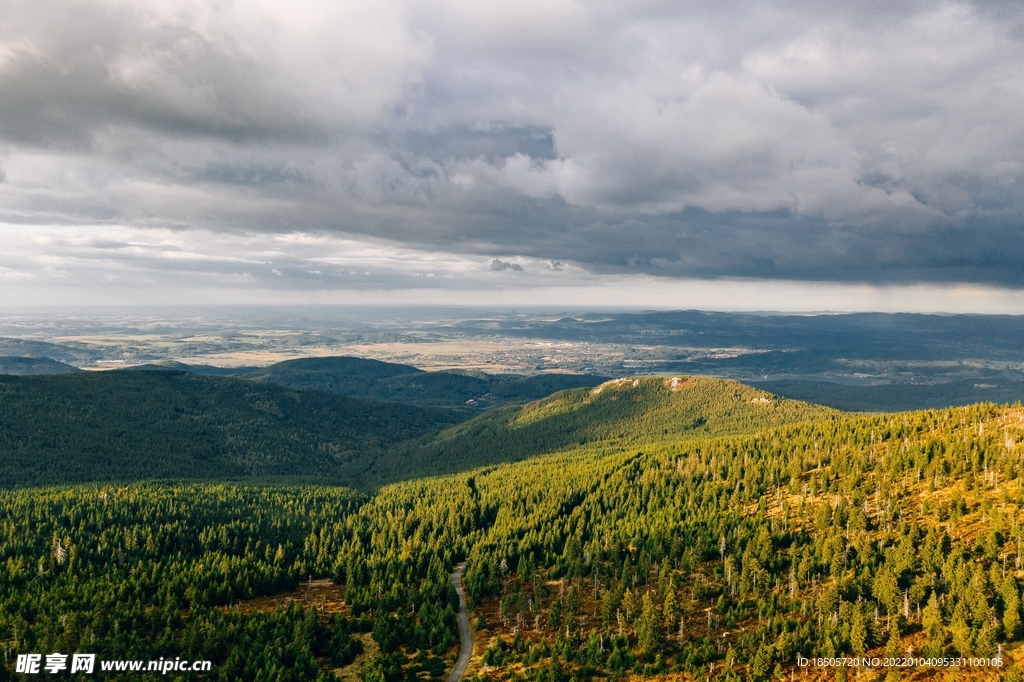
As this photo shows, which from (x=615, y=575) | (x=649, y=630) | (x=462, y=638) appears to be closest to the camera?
(x=649, y=630)

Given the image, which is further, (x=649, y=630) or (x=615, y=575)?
(x=615, y=575)

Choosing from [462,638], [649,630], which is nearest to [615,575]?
[649,630]

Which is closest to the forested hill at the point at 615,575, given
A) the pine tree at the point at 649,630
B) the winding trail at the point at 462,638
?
the pine tree at the point at 649,630

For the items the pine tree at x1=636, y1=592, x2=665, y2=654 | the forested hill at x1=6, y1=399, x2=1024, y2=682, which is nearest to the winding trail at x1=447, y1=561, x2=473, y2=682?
the forested hill at x1=6, y1=399, x2=1024, y2=682

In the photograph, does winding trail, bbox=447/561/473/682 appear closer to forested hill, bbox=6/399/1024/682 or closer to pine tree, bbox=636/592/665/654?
forested hill, bbox=6/399/1024/682

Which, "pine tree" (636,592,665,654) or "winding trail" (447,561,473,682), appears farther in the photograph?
"winding trail" (447,561,473,682)

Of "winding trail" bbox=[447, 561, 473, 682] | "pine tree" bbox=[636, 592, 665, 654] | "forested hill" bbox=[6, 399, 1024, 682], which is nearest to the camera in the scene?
"forested hill" bbox=[6, 399, 1024, 682]

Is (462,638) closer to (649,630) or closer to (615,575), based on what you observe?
(615,575)

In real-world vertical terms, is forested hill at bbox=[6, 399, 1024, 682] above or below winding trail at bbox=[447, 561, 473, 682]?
above

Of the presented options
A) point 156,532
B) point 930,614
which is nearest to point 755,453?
point 930,614
